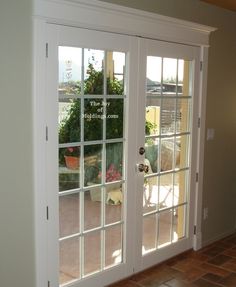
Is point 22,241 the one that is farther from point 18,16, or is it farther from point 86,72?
point 18,16

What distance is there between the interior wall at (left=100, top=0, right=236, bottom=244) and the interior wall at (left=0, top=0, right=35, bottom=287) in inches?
70.4

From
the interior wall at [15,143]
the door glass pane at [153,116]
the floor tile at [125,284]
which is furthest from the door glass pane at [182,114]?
the interior wall at [15,143]

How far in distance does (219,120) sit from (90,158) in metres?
1.78

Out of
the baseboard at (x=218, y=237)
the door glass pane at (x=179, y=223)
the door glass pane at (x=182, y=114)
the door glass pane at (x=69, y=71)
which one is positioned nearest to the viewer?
the door glass pane at (x=69, y=71)

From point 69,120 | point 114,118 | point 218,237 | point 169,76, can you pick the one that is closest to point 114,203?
point 114,118

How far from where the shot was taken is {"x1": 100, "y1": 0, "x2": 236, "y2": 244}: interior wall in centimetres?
391

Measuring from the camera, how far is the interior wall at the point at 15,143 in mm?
2385

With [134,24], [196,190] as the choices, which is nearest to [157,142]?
[196,190]

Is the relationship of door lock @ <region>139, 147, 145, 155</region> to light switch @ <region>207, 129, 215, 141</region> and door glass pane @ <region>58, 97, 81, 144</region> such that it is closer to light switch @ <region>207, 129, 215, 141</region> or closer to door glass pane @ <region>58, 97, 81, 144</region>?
door glass pane @ <region>58, 97, 81, 144</region>

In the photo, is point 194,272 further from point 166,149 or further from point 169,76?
A: point 169,76

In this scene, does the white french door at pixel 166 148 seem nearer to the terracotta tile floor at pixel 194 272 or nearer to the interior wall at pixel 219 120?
the terracotta tile floor at pixel 194 272

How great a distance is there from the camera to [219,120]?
13.6ft

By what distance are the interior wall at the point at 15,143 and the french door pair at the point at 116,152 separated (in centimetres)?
17

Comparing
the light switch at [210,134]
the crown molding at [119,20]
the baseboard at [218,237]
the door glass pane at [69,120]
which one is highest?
the crown molding at [119,20]
